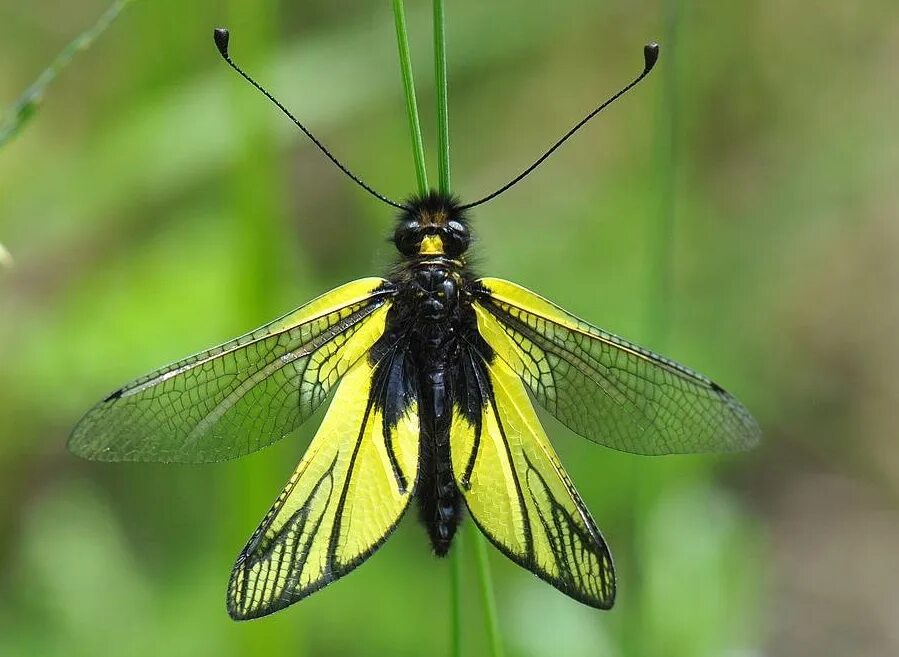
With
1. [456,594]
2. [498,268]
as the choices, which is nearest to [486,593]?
[456,594]

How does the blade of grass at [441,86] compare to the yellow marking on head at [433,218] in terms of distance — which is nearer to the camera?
the blade of grass at [441,86]

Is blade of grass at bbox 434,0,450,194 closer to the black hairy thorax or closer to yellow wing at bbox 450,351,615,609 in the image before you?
the black hairy thorax

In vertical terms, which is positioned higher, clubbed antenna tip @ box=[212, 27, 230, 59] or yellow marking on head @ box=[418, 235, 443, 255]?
clubbed antenna tip @ box=[212, 27, 230, 59]

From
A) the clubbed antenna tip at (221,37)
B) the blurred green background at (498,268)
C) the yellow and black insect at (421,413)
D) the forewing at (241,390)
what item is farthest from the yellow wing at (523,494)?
the clubbed antenna tip at (221,37)

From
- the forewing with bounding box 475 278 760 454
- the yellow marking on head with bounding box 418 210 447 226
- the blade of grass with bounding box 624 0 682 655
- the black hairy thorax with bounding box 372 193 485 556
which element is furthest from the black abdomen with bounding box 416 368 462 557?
the blade of grass with bounding box 624 0 682 655

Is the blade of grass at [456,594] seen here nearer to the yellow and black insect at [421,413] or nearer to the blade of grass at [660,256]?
the yellow and black insect at [421,413]

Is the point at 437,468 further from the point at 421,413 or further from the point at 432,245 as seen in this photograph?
Result: the point at 432,245
